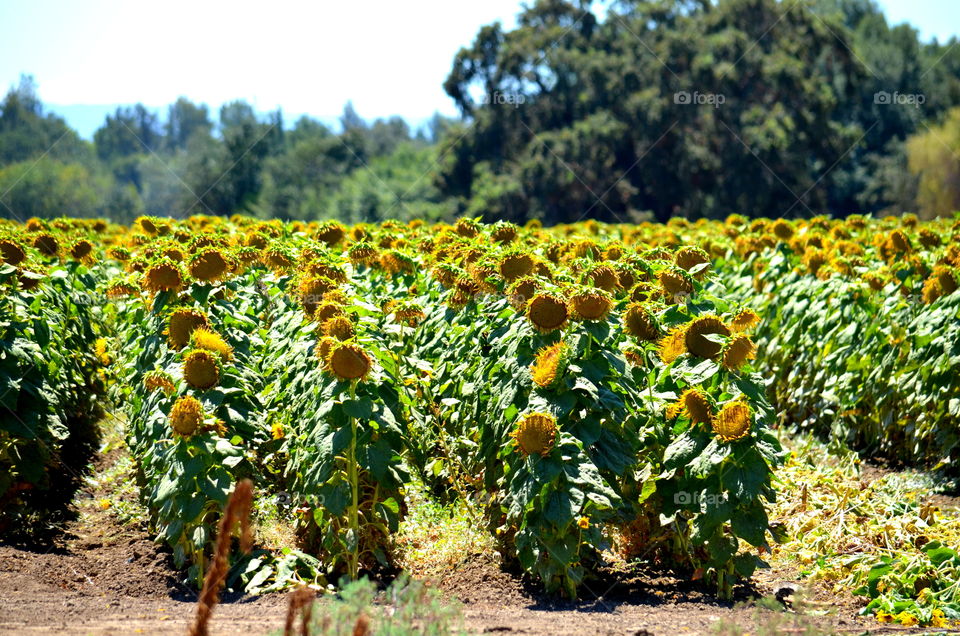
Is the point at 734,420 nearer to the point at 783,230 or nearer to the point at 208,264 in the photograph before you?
the point at 208,264

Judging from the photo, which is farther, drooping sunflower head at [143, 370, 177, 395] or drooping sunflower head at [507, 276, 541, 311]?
drooping sunflower head at [507, 276, 541, 311]

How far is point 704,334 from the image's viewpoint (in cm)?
483

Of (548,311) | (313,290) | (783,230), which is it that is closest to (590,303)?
(548,311)

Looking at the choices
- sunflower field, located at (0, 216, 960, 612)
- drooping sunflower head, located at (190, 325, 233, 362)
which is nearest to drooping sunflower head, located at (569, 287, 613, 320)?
sunflower field, located at (0, 216, 960, 612)

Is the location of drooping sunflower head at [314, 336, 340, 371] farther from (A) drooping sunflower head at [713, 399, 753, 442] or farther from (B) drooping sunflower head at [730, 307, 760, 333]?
(B) drooping sunflower head at [730, 307, 760, 333]

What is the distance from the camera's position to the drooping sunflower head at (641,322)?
211 inches

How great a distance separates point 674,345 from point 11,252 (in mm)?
4672

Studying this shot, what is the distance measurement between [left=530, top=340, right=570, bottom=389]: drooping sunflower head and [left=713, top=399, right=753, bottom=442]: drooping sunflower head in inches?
30.8

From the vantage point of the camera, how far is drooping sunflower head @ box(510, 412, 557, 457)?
14.5 ft

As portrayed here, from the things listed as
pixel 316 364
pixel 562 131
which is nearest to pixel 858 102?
pixel 562 131

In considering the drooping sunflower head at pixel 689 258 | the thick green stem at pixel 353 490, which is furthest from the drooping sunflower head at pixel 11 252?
the drooping sunflower head at pixel 689 258

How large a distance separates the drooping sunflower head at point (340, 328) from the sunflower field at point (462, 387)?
0.01 m

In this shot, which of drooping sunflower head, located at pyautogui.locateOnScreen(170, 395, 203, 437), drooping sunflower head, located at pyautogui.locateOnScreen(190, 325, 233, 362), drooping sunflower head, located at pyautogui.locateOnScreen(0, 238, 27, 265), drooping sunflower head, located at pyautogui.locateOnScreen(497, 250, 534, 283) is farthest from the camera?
drooping sunflower head, located at pyautogui.locateOnScreen(0, 238, 27, 265)

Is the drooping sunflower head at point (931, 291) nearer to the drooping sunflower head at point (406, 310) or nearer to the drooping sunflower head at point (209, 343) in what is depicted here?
the drooping sunflower head at point (406, 310)
